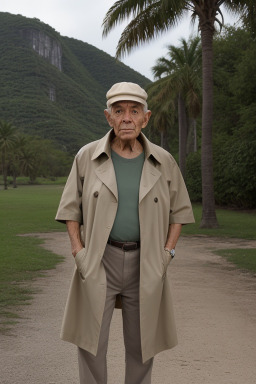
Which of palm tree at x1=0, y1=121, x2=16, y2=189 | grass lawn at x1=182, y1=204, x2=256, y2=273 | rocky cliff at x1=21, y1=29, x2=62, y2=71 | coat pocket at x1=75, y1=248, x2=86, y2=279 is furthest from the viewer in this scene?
rocky cliff at x1=21, y1=29, x2=62, y2=71

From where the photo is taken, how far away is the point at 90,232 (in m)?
3.26

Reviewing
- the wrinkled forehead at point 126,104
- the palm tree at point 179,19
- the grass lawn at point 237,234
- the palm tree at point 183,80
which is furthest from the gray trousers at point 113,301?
the palm tree at point 183,80

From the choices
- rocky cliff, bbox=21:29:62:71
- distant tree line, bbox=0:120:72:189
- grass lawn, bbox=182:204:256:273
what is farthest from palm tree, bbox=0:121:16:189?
rocky cliff, bbox=21:29:62:71

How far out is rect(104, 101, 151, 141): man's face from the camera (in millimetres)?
3396

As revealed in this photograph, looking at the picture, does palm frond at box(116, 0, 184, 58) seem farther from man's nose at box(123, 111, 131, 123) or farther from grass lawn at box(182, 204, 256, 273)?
man's nose at box(123, 111, 131, 123)

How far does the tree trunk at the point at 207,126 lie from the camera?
64.0 ft

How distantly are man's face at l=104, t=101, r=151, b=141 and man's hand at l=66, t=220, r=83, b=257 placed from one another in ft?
1.75

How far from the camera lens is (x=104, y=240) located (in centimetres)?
322

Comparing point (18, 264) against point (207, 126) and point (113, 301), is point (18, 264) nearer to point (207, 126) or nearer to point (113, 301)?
point (113, 301)

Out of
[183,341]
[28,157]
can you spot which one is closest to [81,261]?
[183,341]

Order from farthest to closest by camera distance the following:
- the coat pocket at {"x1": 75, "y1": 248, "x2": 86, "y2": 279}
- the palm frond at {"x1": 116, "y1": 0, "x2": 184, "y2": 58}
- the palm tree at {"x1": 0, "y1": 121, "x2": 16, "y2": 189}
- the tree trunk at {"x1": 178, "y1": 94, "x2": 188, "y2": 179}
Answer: the palm tree at {"x1": 0, "y1": 121, "x2": 16, "y2": 189} < the tree trunk at {"x1": 178, "y1": 94, "x2": 188, "y2": 179} < the palm frond at {"x1": 116, "y1": 0, "x2": 184, "y2": 58} < the coat pocket at {"x1": 75, "y1": 248, "x2": 86, "y2": 279}

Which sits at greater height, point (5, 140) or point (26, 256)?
point (5, 140)

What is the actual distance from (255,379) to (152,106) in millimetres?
35487

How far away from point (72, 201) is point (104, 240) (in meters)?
0.29
